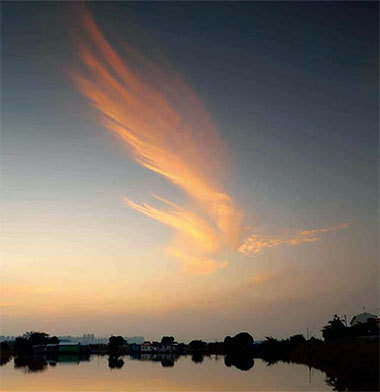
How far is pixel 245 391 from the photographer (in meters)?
35.8

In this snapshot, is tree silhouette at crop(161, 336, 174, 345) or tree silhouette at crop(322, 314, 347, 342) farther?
tree silhouette at crop(161, 336, 174, 345)

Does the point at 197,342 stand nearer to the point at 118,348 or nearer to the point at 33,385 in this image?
the point at 118,348

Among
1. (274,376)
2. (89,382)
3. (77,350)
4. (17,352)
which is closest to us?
(89,382)

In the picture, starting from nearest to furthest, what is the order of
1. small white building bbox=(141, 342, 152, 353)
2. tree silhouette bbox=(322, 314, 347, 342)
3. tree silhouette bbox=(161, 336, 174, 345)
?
tree silhouette bbox=(322, 314, 347, 342), small white building bbox=(141, 342, 152, 353), tree silhouette bbox=(161, 336, 174, 345)

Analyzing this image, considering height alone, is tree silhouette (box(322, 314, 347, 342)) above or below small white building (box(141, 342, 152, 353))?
above

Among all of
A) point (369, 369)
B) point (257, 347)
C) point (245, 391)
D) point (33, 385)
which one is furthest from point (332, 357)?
point (257, 347)

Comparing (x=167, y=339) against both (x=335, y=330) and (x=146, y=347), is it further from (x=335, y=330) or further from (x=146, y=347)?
(x=335, y=330)

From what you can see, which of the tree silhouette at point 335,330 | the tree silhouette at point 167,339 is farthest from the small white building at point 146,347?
the tree silhouette at point 335,330

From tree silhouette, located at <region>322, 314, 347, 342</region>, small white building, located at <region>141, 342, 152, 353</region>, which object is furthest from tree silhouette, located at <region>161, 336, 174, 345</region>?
tree silhouette, located at <region>322, 314, 347, 342</region>

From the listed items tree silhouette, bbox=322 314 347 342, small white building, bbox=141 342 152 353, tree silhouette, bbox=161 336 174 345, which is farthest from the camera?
tree silhouette, bbox=161 336 174 345

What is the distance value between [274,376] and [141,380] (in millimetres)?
14314

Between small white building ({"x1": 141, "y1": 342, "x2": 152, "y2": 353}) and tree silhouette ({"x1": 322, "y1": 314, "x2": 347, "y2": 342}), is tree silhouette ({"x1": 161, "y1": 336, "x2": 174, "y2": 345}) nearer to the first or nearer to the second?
small white building ({"x1": 141, "y1": 342, "x2": 152, "y2": 353})

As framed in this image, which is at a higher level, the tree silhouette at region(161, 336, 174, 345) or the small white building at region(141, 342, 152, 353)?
the tree silhouette at region(161, 336, 174, 345)

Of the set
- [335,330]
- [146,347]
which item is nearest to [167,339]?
[146,347]
